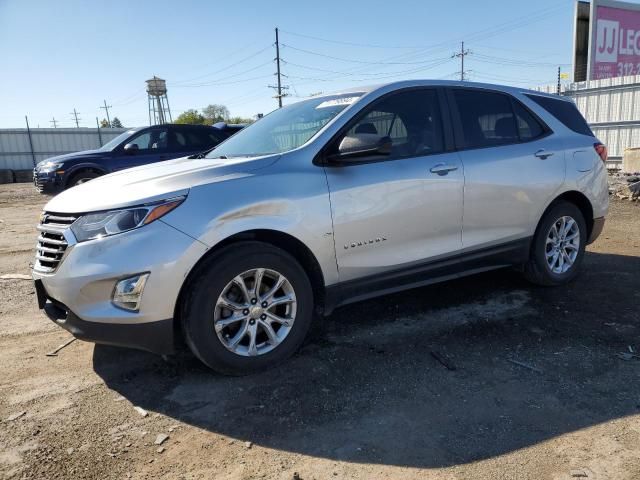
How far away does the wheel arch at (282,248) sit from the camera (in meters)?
3.00

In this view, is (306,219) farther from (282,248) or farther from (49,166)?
(49,166)

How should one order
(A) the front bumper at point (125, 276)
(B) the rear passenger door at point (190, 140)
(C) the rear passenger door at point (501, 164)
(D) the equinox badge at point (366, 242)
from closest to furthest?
(A) the front bumper at point (125, 276) < (D) the equinox badge at point (366, 242) < (C) the rear passenger door at point (501, 164) < (B) the rear passenger door at point (190, 140)

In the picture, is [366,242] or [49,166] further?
[49,166]

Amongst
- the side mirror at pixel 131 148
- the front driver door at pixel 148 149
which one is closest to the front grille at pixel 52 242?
the side mirror at pixel 131 148

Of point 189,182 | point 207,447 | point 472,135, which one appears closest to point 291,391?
point 207,447

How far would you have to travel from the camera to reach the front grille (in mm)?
3018

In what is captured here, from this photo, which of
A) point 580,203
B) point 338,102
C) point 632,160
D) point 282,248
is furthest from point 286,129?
point 632,160

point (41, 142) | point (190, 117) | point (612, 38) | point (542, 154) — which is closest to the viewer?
point (542, 154)

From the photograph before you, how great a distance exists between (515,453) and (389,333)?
1526 mm

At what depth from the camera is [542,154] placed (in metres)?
4.49

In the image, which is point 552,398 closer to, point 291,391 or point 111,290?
point 291,391

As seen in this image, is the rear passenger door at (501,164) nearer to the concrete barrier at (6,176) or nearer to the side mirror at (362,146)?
the side mirror at (362,146)

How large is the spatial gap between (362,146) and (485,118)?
156 cm

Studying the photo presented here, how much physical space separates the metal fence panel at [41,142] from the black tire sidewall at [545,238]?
27043mm
